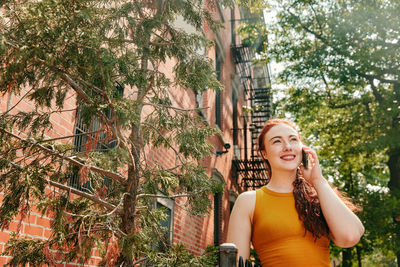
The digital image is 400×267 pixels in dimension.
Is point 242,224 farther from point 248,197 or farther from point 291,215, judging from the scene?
point 291,215

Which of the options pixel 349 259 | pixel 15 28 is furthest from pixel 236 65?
pixel 15 28

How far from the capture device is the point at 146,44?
11.5 ft

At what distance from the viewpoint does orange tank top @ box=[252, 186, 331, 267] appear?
2141 mm

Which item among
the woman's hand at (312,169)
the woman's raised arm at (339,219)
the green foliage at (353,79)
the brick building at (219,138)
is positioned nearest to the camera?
the woman's raised arm at (339,219)

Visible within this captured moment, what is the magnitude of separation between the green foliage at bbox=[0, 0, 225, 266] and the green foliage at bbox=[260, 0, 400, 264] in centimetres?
909

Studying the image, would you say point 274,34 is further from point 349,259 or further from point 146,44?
point 146,44

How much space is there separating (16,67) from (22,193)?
2.76 feet

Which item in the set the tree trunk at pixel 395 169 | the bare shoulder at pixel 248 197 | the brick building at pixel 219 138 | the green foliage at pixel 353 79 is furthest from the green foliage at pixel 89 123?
the tree trunk at pixel 395 169

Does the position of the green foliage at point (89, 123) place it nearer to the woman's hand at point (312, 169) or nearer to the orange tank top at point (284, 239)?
the orange tank top at point (284, 239)

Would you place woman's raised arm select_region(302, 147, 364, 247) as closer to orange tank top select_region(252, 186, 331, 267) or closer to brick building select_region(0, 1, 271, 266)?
orange tank top select_region(252, 186, 331, 267)

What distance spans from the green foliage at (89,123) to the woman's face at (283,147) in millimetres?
979

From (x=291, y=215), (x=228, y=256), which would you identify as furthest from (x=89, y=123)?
(x=228, y=256)

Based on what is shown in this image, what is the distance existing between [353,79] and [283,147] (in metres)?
12.0

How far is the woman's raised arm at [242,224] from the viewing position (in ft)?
7.42
